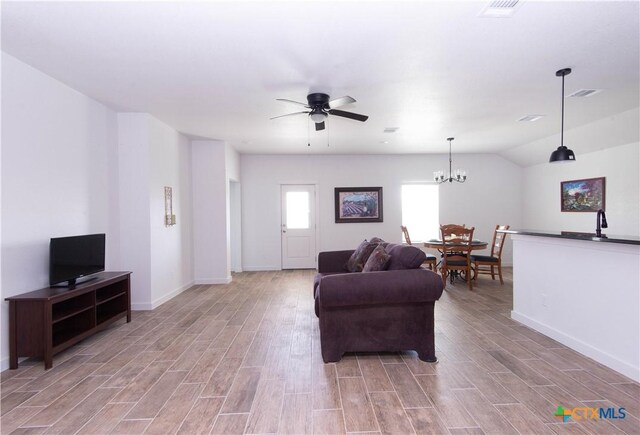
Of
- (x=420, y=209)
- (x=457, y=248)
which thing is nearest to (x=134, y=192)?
(x=457, y=248)

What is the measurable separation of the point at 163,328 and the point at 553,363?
389 centimetres

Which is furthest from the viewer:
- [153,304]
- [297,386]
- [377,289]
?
[153,304]

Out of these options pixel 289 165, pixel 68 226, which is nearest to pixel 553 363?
pixel 68 226

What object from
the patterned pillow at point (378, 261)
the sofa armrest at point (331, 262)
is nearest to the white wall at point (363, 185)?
the sofa armrest at point (331, 262)

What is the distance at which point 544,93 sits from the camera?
3.59 metres

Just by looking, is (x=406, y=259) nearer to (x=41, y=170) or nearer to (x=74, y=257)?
(x=74, y=257)

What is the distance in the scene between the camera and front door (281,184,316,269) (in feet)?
23.3

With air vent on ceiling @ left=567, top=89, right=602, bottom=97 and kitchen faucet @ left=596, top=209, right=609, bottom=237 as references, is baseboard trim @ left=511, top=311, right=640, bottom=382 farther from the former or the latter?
air vent on ceiling @ left=567, top=89, right=602, bottom=97

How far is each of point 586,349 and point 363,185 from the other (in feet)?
16.6

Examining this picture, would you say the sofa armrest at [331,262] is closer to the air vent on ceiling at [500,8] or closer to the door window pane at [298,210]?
the air vent on ceiling at [500,8]

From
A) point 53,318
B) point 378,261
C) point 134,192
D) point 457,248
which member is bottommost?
point 53,318

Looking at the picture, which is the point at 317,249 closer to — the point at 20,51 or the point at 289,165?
the point at 289,165

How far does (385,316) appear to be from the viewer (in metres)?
2.67

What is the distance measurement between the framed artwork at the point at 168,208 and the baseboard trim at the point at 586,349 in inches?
194
